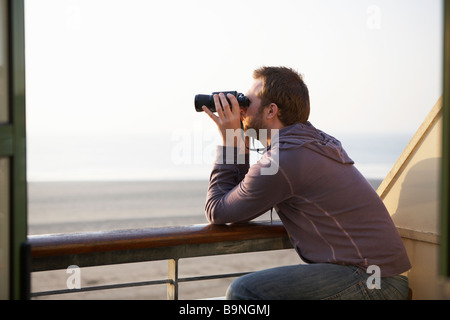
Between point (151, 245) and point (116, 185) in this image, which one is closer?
point (151, 245)

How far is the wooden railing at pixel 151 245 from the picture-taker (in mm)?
1490

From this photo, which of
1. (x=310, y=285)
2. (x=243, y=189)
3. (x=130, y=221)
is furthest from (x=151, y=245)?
(x=130, y=221)

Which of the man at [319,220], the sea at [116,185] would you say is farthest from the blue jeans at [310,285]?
the sea at [116,185]

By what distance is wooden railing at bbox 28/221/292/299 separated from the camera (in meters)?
1.49

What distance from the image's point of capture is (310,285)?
59.5 inches

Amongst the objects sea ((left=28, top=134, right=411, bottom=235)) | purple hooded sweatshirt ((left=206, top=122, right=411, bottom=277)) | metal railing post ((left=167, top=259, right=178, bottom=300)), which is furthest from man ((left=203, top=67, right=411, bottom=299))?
sea ((left=28, top=134, right=411, bottom=235))

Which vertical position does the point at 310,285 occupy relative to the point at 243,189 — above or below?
below

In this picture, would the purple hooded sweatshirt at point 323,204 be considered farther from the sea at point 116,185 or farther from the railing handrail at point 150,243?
the sea at point 116,185

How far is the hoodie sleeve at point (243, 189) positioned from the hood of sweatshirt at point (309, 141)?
3.0 inches

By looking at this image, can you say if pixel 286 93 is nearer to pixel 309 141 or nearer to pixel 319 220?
pixel 309 141

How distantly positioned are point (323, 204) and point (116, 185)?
19270 millimetres
